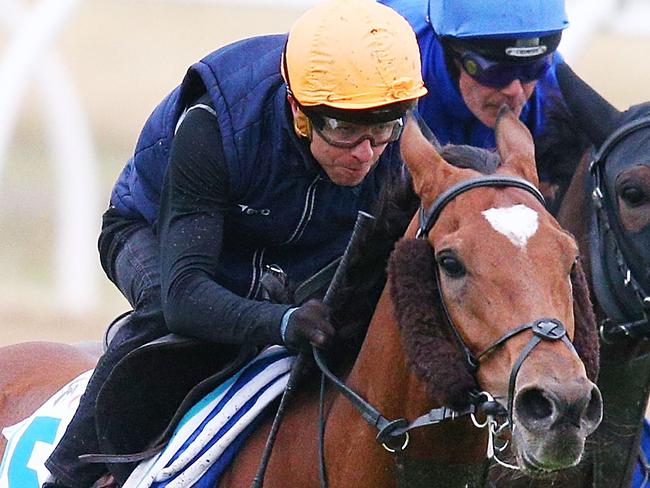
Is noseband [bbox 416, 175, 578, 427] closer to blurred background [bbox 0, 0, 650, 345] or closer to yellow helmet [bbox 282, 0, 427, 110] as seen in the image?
yellow helmet [bbox 282, 0, 427, 110]

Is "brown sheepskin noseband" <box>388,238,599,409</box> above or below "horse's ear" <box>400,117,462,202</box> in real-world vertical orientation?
below

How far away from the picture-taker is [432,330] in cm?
318

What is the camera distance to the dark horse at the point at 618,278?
158 inches

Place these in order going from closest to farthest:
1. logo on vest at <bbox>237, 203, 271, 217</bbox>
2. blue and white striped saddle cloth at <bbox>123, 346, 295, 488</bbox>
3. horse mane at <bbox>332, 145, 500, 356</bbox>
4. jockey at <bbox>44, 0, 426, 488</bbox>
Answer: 1. horse mane at <bbox>332, 145, 500, 356</bbox>
2. jockey at <bbox>44, 0, 426, 488</bbox>
3. blue and white striped saddle cloth at <bbox>123, 346, 295, 488</bbox>
4. logo on vest at <bbox>237, 203, 271, 217</bbox>

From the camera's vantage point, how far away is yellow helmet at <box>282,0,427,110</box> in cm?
352

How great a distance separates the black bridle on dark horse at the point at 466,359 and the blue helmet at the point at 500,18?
1.07m

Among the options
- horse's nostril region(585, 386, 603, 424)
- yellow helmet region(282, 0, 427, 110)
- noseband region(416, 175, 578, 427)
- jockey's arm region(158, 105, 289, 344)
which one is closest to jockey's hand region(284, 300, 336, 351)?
jockey's arm region(158, 105, 289, 344)

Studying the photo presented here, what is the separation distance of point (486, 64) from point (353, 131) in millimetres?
824

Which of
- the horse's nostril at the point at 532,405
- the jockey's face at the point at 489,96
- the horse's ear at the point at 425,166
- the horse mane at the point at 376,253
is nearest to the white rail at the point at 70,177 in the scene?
the jockey's face at the point at 489,96

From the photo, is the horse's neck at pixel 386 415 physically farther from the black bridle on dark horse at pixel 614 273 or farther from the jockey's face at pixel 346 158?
the black bridle on dark horse at pixel 614 273

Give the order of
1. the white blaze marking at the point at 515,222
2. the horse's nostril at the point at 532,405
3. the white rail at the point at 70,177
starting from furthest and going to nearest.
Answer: the white rail at the point at 70,177 → the white blaze marking at the point at 515,222 → the horse's nostril at the point at 532,405

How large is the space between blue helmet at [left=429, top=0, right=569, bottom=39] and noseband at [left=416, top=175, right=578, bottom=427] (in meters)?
1.07

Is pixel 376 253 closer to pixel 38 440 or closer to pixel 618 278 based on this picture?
pixel 618 278

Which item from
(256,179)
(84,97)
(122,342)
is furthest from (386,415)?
(84,97)
